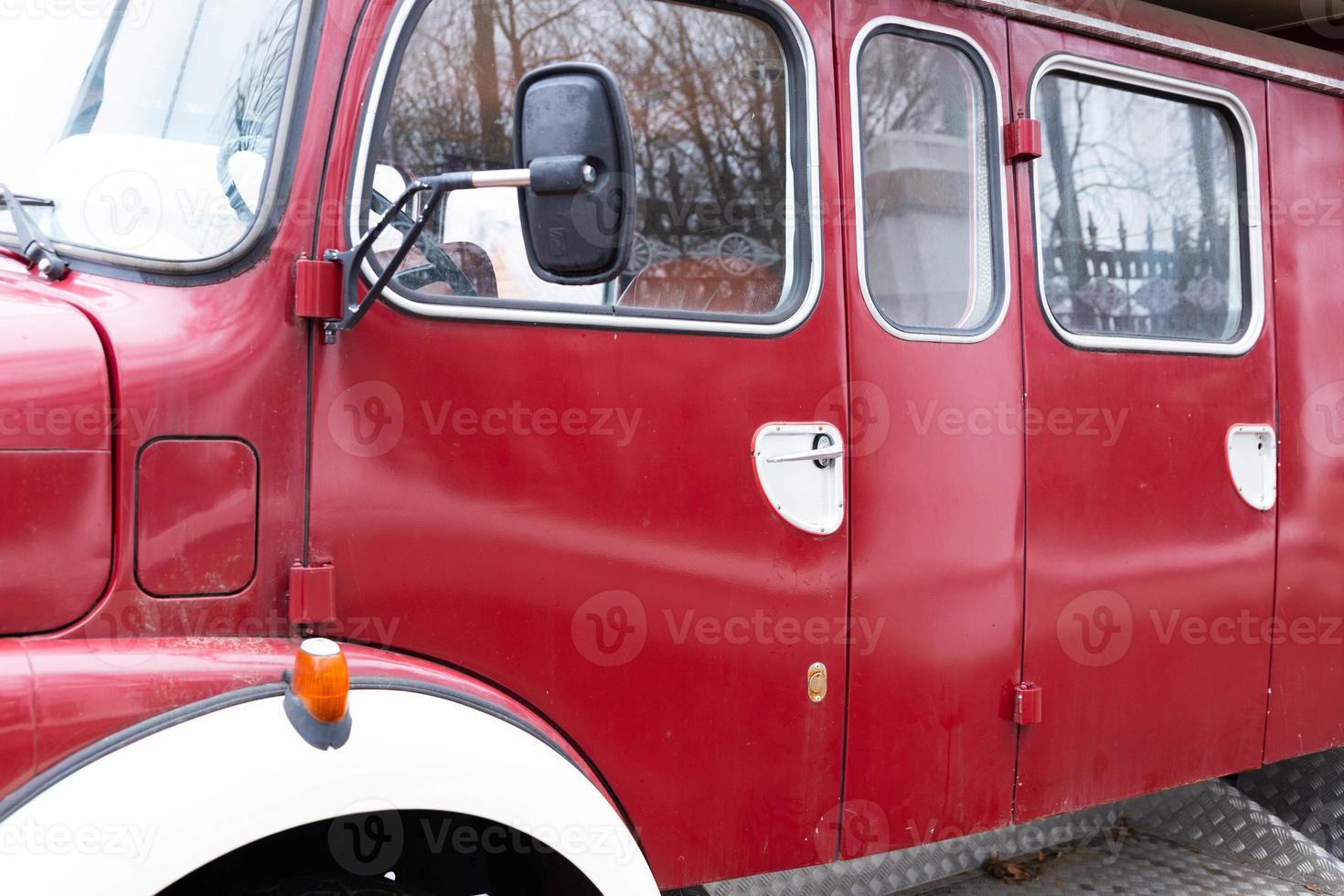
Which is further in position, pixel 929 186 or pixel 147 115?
pixel 929 186

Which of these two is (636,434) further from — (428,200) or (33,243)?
(33,243)

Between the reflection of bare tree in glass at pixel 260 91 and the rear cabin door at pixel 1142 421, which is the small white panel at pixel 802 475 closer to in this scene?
the rear cabin door at pixel 1142 421

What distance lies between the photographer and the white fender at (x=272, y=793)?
1453 millimetres

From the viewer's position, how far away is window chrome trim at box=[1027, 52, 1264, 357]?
8.75 feet

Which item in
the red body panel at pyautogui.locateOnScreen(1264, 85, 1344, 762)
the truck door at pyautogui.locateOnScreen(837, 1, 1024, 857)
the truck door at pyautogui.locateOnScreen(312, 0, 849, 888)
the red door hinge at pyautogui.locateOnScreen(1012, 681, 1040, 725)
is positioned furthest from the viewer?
the red body panel at pyautogui.locateOnScreen(1264, 85, 1344, 762)

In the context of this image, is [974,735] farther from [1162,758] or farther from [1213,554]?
[1213,554]

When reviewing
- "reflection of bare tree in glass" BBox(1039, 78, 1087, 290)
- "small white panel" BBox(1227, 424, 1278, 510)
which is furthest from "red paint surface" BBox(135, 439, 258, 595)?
"small white panel" BBox(1227, 424, 1278, 510)

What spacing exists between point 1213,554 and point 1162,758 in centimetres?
52

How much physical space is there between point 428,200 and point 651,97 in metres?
0.65

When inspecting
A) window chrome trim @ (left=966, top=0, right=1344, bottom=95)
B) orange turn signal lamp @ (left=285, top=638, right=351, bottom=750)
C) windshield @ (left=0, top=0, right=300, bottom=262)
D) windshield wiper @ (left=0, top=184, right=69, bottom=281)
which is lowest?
orange turn signal lamp @ (left=285, top=638, right=351, bottom=750)

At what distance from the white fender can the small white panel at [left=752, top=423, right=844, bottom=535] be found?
672mm

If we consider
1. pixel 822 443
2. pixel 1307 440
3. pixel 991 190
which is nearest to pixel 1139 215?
pixel 991 190

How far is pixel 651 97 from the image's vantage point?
7.27 ft

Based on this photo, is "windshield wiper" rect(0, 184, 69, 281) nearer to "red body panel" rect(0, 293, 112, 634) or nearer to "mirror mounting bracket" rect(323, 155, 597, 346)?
"red body panel" rect(0, 293, 112, 634)
